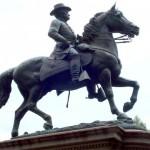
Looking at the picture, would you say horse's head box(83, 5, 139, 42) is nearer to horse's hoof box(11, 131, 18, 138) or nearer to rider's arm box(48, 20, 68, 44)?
rider's arm box(48, 20, 68, 44)

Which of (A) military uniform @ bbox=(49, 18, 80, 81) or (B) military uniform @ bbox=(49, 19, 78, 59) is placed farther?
(B) military uniform @ bbox=(49, 19, 78, 59)

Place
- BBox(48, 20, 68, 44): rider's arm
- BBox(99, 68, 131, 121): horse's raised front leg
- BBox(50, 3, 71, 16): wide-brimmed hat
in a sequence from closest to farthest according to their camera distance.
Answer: BBox(99, 68, 131, 121): horse's raised front leg → BBox(48, 20, 68, 44): rider's arm → BBox(50, 3, 71, 16): wide-brimmed hat

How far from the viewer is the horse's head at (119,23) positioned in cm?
1382

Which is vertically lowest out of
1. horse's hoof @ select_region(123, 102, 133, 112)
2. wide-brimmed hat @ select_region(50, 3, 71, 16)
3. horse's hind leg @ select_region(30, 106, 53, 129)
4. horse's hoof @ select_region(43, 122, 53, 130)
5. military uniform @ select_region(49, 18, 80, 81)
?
horse's hoof @ select_region(43, 122, 53, 130)

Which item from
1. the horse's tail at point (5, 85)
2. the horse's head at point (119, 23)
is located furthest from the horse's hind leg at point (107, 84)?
the horse's tail at point (5, 85)

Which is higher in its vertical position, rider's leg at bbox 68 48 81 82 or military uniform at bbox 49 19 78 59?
military uniform at bbox 49 19 78 59

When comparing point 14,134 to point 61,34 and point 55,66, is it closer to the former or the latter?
point 55,66

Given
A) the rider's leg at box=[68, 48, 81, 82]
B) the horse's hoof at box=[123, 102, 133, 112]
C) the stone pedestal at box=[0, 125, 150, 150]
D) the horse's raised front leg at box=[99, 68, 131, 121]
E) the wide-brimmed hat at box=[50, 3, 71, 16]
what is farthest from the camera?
the wide-brimmed hat at box=[50, 3, 71, 16]

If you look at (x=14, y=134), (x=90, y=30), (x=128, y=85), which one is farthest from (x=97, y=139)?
(x=90, y=30)

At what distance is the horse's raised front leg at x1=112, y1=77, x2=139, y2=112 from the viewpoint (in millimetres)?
13203

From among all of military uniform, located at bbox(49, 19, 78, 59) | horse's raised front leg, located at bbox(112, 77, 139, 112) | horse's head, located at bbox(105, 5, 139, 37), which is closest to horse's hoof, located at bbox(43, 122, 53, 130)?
military uniform, located at bbox(49, 19, 78, 59)

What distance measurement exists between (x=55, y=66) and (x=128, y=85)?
1642 millimetres

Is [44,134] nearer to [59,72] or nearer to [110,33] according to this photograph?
[59,72]

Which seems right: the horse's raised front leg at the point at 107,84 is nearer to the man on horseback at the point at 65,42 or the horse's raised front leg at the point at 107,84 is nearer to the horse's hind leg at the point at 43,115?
the man on horseback at the point at 65,42
